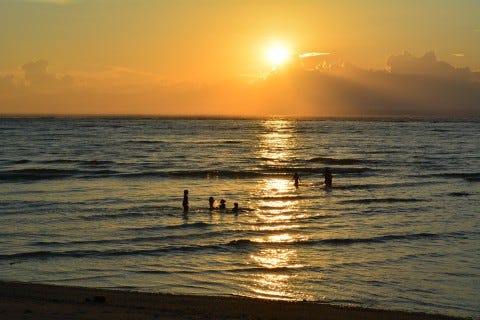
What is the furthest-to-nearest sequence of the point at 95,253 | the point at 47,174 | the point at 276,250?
the point at 47,174 < the point at 276,250 < the point at 95,253

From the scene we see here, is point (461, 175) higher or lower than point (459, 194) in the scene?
higher

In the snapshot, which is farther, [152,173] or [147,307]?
[152,173]

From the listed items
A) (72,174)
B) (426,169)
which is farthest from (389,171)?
(72,174)

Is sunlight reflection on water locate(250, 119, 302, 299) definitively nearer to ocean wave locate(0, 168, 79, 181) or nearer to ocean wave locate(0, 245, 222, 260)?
ocean wave locate(0, 245, 222, 260)

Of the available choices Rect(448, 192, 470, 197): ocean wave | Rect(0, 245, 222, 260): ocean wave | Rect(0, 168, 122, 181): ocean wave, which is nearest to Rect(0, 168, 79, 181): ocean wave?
Rect(0, 168, 122, 181): ocean wave

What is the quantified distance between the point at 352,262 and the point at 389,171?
36415 millimetres

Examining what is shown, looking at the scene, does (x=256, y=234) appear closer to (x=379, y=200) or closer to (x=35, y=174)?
(x=379, y=200)

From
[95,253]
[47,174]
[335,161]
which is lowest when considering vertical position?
[47,174]

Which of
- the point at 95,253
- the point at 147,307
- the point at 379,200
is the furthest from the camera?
the point at 379,200

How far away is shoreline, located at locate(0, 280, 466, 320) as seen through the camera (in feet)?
46.6

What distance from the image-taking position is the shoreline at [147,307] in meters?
14.2

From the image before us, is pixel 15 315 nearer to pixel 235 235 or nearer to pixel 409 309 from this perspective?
pixel 409 309

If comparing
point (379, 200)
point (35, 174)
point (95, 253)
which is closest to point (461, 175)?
point (379, 200)

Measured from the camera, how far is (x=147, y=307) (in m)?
15.3
